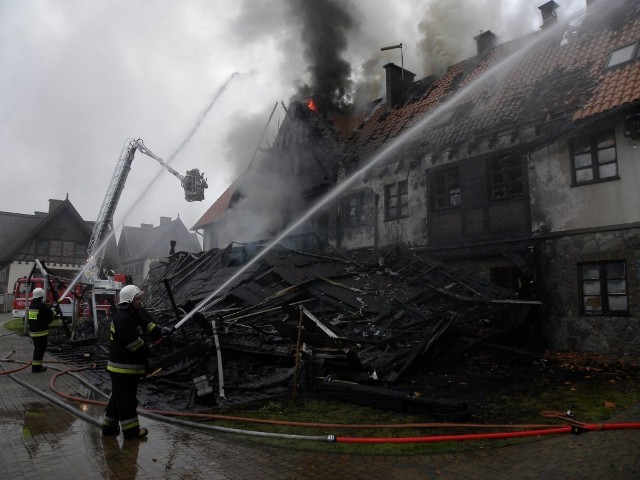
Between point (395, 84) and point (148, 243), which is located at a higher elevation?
point (395, 84)

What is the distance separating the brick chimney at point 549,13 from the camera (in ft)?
51.0

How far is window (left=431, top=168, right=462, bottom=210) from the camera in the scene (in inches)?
559

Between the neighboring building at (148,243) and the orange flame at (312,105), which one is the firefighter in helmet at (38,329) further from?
the neighboring building at (148,243)

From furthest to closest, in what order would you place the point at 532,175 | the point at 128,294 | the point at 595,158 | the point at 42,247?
Answer: the point at 42,247
the point at 532,175
the point at 595,158
the point at 128,294

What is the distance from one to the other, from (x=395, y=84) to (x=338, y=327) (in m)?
13.5

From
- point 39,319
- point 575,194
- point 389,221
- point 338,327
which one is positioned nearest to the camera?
point 39,319

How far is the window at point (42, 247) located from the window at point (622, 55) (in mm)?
40189

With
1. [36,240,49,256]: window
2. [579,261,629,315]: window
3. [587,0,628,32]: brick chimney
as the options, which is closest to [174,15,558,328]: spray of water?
[587,0,628,32]: brick chimney

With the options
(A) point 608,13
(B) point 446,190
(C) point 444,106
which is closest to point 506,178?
(B) point 446,190

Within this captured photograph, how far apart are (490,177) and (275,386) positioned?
9.21 m

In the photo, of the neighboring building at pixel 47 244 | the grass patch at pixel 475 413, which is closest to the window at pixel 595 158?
the grass patch at pixel 475 413

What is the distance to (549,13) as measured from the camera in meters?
15.7

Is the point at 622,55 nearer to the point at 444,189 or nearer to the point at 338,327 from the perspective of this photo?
the point at 444,189

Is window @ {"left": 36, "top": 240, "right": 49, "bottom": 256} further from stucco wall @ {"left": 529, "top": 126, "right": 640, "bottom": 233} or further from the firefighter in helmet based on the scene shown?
stucco wall @ {"left": 529, "top": 126, "right": 640, "bottom": 233}
